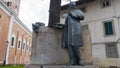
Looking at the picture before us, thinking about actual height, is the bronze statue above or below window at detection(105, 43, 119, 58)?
above

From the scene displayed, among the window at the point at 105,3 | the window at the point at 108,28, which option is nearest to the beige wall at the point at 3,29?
the window at the point at 105,3

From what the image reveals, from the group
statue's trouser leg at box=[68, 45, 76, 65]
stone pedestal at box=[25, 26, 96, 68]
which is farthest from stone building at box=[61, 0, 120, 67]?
statue's trouser leg at box=[68, 45, 76, 65]

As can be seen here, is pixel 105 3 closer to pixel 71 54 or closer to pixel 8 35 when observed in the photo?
pixel 8 35

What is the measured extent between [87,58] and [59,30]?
1.21 metres

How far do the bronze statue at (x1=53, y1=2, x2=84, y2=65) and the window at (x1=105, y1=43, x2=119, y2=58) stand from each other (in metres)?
13.6

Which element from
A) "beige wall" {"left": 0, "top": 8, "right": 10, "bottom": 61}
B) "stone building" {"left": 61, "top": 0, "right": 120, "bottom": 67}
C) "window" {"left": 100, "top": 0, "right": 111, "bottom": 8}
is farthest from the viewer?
"beige wall" {"left": 0, "top": 8, "right": 10, "bottom": 61}

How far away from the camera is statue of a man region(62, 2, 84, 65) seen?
3.87 metres

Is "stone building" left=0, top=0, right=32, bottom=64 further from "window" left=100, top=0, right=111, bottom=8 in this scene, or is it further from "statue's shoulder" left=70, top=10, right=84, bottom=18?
"statue's shoulder" left=70, top=10, right=84, bottom=18

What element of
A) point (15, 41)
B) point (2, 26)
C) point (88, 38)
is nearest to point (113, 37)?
point (88, 38)

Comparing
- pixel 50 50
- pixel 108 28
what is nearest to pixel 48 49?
pixel 50 50

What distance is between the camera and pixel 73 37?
390 centimetres

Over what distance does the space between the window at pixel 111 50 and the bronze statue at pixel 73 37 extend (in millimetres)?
13633

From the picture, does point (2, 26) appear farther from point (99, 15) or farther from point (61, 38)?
point (61, 38)

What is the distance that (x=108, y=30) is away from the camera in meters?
17.3
